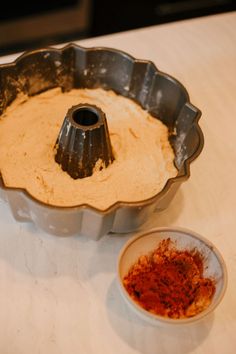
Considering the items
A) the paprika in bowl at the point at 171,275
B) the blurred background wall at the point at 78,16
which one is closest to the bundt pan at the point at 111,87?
the paprika in bowl at the point at 171,275

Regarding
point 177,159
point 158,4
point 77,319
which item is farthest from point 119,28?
point 77,319

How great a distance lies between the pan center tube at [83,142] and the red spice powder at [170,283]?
0.68 feet

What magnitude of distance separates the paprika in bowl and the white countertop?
0.05 m

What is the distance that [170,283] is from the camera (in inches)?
27.5

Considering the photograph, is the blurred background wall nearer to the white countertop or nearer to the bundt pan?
the bundt pan

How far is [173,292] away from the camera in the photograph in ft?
2.26

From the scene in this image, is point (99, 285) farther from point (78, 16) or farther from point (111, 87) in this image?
point (78, 16)

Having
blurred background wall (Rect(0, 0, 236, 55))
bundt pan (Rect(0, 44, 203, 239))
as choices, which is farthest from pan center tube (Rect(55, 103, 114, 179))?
blurred background wall (Rect(0, 0, 236, 55))

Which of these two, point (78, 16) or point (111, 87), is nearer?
point (111, 87)

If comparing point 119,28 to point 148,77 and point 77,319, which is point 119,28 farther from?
point 77,319

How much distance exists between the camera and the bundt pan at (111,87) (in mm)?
729

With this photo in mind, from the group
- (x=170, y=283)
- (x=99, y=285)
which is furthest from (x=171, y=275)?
(x=99, y=285)

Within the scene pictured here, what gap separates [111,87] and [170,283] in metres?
0.49

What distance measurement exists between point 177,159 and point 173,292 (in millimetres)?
280
